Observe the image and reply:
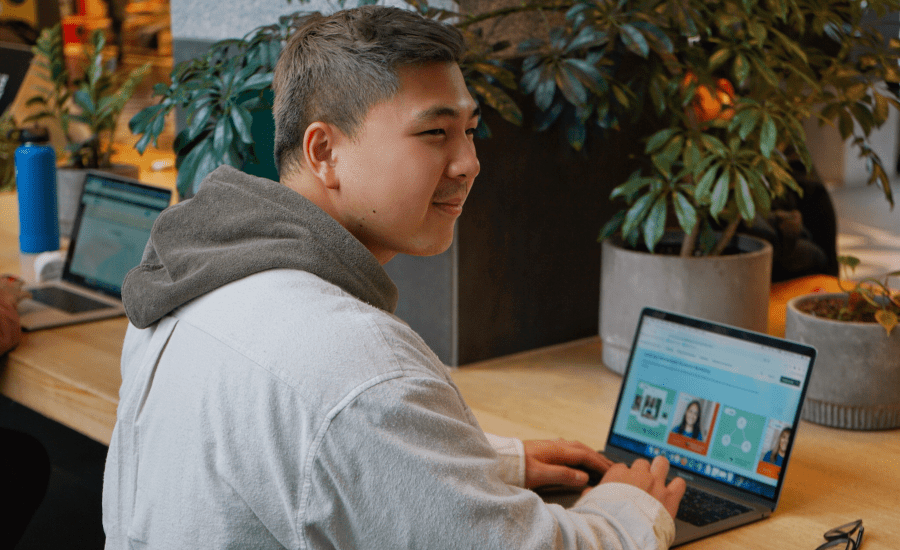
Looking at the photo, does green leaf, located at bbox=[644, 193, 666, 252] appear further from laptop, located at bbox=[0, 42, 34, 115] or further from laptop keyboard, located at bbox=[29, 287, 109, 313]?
laptop, located at bbox=[0, 42, 34, 115]

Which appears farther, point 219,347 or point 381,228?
point 381,228

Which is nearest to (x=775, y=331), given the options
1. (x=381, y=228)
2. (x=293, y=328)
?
(x=381, y=228)

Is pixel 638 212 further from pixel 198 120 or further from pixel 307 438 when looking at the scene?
pixel 307 438

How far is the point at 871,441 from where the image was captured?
1.33 metres

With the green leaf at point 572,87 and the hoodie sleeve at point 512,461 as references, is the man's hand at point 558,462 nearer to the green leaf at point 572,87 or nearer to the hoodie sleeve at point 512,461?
the hoodie sleeve at point 512,461

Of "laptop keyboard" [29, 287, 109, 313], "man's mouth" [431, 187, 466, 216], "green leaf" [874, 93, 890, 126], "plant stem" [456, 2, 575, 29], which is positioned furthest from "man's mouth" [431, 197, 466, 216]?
"laptop keyboard" [29, 287, 109, 313]

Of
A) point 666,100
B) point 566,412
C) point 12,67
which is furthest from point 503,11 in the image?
point 12,67

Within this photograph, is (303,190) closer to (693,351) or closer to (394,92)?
(394,92)

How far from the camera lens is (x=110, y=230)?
193 centimetres

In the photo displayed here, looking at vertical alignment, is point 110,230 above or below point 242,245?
below

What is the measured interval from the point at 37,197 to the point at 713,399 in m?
1.48

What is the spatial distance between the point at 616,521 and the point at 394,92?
1.59 feet

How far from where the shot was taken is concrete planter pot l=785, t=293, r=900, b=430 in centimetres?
130

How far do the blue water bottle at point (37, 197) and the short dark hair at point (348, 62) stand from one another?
122 centimetres
